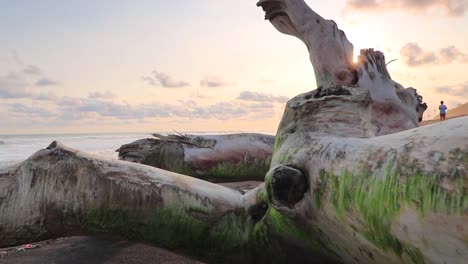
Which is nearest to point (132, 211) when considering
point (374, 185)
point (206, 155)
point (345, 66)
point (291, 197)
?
point (291, 197)

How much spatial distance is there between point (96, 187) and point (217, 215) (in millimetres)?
725

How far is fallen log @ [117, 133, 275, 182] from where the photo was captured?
4516 mm

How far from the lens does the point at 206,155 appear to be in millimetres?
4566

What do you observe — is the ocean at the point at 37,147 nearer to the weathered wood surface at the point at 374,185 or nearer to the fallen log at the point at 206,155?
the fallen log at the point at 206,155

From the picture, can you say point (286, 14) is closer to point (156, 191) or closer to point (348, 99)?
point (348, 99)

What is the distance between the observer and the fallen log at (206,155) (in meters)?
4.52

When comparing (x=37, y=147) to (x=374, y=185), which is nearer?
(x=374, y=185)

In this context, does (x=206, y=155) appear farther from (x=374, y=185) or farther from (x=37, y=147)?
(x=37, y=147)

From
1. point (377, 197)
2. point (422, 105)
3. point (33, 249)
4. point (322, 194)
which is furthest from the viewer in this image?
point (422, 105)

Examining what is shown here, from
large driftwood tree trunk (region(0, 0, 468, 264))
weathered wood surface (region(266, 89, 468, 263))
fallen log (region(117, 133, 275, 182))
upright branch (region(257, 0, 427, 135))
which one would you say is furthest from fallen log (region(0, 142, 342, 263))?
fallen log (region(117, 133, 275, 182))

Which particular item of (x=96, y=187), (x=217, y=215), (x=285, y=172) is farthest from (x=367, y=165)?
(x=96, y=187)

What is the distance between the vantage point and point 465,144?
1.30 metres

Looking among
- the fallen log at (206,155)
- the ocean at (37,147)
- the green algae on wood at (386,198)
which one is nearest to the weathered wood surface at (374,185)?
the green algae on wood at (386,198)

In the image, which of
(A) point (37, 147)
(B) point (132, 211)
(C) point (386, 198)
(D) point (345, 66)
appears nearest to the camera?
(C) point (386, 198)
